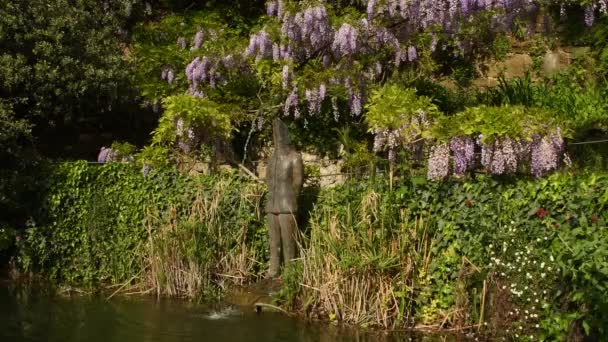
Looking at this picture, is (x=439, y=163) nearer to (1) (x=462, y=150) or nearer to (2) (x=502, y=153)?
(1) (x=462, y=150)

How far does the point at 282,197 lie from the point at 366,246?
4.87 feet

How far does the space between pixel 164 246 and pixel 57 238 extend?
7.57ft

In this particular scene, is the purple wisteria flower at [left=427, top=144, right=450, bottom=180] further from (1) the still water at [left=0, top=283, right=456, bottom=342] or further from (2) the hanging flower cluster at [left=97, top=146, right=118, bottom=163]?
(2) the hanging flower cluster at [left=97, top=146, right=118, bottom=163]

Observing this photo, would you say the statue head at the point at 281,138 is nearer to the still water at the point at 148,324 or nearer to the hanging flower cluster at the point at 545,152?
the still water at the point at 148,324

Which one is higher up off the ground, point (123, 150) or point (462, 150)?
point (123, 150)

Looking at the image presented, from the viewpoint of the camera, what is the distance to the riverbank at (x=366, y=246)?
7.23m

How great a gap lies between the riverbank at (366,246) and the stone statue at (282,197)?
0.23m

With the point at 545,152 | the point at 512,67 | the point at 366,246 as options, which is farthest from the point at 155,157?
the point at 512,67

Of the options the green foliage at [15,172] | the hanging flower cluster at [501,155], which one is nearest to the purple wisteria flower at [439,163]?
the hanging flower cluster at [501,155]

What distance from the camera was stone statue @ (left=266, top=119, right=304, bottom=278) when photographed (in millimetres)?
9570

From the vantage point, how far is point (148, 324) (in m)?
8.78

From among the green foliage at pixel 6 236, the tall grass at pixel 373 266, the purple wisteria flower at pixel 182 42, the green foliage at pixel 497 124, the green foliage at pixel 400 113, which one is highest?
the purple wisteria flower at pixel 182 42

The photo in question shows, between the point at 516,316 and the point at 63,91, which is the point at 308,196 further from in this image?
the point at 63,91

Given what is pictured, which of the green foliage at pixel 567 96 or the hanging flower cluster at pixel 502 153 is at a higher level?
the green foliage at pixel 567 96
